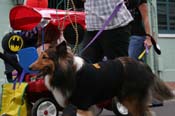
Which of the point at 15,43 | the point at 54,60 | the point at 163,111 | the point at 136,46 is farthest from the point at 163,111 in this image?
the point at 54,60

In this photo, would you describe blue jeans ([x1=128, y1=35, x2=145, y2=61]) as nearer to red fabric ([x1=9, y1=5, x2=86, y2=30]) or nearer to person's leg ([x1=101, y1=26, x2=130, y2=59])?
red fabric ([x1=9, y1=5, x2=86, y2=30])

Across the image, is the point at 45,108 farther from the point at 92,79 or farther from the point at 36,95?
the point at 92,79

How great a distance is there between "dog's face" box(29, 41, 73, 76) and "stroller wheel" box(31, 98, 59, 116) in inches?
45.9

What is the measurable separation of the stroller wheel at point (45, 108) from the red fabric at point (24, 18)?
111cm

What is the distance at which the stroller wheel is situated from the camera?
279 inches

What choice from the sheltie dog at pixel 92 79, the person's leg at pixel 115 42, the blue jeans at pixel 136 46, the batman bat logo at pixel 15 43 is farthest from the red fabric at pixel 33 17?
the blue jeans at pixel 136 46

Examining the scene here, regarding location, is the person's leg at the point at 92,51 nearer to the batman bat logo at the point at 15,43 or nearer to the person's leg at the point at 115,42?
the person's leg at the point at 115,42

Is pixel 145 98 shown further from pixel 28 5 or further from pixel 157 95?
pixel 28 5

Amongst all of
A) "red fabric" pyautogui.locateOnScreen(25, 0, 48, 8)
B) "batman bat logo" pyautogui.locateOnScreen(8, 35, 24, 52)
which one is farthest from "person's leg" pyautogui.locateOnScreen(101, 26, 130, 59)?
"red fabric" pyautogui.locateOnScreen(25, 0, 48, 8)

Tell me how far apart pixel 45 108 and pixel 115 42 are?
133cm

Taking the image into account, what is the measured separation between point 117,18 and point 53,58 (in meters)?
1.22

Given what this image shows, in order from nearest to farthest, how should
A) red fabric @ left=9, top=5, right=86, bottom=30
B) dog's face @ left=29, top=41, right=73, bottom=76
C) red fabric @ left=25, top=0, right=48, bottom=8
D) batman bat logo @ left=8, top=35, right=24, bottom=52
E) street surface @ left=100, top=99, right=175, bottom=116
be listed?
dog's face @ left=29, top=41, right=73, bottom=76 → red fabric @ left=9, top=5, right=86, bottom=30 → batman bat logo @ left=8, top=35, right=24, bottom=52 → red fabric @ left=25, top=0, right=48, bottom=8 → street surface @ left=100, top=99, right=175, bottom=116

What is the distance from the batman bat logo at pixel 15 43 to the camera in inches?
297

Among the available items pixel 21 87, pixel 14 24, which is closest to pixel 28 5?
pixel 14 24
